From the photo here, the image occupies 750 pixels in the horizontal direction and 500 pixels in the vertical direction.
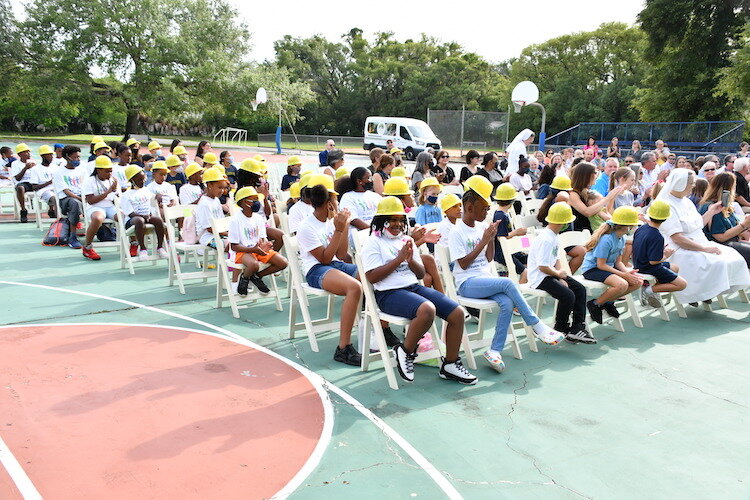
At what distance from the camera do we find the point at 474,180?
563cm

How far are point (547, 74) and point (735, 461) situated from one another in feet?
162

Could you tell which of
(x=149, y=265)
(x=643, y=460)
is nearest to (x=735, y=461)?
(x=643, y=460)

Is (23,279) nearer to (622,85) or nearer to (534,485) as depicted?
(534,485)

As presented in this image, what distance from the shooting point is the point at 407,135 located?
32031mm

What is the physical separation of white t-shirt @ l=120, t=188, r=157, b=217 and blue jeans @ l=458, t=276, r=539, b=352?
5721 mm

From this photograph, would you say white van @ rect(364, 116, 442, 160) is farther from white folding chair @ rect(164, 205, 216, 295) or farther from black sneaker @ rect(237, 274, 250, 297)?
black sneaker @ rect(237, 274, 250, 297)

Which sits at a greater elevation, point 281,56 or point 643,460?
point 281,56

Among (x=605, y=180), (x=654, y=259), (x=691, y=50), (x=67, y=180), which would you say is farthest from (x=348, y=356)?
(x=691, y=50)

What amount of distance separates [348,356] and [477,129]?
25.7m

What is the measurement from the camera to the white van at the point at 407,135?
31.2 metres

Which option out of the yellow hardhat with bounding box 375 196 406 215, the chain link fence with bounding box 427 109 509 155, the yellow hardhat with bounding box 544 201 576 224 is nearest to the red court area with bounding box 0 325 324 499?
the yellow hardhat with bounding box 375 196 406 215

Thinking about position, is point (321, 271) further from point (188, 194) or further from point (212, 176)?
point (188, 194)

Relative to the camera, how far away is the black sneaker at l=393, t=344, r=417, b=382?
17.0 feet

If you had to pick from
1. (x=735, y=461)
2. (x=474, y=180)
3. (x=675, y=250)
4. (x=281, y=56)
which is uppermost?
(x=281, y=56)
